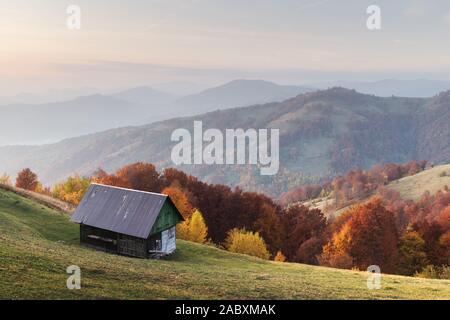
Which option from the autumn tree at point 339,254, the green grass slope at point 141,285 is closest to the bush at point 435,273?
the autumn tree at point 339,254

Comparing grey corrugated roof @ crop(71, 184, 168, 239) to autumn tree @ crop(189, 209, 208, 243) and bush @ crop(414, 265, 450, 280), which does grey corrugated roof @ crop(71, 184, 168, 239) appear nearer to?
autumn tree @ crop(189, 209, 208, 243)

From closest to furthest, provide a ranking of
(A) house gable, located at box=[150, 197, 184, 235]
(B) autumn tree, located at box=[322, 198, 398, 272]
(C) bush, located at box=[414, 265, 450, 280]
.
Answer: (A) house gable, located at box=[150, 197, 184, 235] → (C) bush, located at box=[414, 265, 450, 280] → (B) autumn tree, located at box=[322, 198, 398, 272]

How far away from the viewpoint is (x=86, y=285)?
25.0 meters

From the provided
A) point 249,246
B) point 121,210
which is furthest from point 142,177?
point 121,210

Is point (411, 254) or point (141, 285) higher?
point (141, 285)

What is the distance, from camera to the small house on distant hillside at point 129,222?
52.2m

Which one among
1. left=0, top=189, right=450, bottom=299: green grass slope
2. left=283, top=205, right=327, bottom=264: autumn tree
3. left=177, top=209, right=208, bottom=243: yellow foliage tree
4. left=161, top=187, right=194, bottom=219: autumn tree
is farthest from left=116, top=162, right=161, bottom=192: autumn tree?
left=0, top=189, right=450, bottom=299: green grass slope

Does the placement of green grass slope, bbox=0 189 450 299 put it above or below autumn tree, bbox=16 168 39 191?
below

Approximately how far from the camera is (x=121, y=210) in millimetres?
54469

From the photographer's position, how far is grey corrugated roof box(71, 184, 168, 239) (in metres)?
52.3

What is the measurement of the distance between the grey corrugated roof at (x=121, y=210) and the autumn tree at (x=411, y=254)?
58.3 m

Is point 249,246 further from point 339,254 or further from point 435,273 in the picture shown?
point 435,273

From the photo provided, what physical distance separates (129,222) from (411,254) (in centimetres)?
6461
